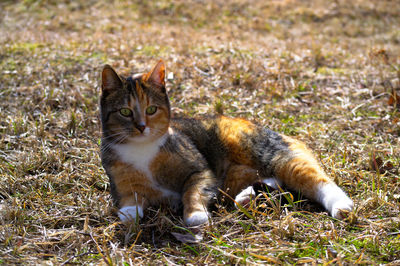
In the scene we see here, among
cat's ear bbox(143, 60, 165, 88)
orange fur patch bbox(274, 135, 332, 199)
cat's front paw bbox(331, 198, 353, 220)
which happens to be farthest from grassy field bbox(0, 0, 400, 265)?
cat's ear bbox(143, 60, 165, 88)

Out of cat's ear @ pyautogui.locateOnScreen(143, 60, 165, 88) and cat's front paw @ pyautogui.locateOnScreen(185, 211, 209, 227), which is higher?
cat's ear @ pyautogui.locateOnScreen(143, 60, 165, 88)

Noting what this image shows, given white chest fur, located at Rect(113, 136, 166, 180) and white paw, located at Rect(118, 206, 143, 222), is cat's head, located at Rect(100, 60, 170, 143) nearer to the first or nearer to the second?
white chest fur, located at Rect(113, 136, 166, 180)

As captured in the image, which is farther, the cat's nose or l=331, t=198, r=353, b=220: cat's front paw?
the cat's nose

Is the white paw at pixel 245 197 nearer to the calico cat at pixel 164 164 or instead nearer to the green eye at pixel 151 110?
the calico cat at pixel 164 164

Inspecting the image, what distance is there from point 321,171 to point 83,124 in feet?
9.24

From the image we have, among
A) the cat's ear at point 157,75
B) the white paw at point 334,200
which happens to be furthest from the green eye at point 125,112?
the white paw at point 334,200

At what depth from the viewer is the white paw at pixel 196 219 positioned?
2.85 m

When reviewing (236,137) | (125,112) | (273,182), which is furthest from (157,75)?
(273,182)

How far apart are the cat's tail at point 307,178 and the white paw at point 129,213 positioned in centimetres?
125

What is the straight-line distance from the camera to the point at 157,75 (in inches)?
133

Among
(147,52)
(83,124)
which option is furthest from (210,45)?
(83,124)

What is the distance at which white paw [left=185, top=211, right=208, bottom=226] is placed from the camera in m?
2.85

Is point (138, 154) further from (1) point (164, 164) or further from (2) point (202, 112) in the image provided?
(2) point (202, 112)

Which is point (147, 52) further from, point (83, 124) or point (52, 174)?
point (52, 174)
